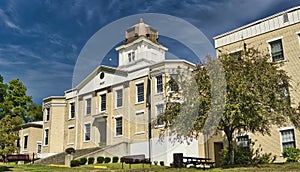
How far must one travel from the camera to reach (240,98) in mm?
17438

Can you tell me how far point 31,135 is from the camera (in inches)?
1663

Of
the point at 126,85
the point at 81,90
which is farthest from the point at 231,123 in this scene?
the point at 81,90

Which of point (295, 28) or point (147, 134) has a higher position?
point (295, 28)

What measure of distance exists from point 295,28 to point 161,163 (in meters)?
14.0

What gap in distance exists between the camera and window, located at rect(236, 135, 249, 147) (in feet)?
81.0

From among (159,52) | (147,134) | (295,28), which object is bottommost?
(147,134)

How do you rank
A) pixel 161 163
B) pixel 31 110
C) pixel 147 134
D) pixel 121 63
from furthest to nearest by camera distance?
pixel 31 110 < pixel 121 63 < pixel 147 134 < pixel 161 163

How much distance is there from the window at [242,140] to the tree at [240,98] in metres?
6.18

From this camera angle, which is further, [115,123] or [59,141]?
[59,141]

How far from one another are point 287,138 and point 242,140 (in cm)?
325

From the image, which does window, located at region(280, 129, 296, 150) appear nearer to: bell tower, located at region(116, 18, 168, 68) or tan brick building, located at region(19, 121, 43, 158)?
bell tower, located at region(116, 18, 168, 68)

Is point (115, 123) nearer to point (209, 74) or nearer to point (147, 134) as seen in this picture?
point (147, 134)

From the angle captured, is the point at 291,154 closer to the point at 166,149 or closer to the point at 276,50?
the point at 276,50

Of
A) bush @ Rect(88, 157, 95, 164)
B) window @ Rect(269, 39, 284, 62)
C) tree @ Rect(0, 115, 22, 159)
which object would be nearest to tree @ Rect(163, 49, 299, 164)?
window @ Rect(269, 39, 284, 62)
